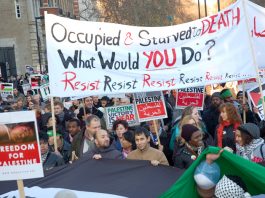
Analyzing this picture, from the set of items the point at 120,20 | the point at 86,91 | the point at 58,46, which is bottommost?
the point at 86,91

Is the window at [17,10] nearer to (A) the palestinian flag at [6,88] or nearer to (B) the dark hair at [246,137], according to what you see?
(A) the palestinian flag at [6,88]

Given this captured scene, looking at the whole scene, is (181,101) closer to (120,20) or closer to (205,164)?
(205,164)

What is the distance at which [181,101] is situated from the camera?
9.76m

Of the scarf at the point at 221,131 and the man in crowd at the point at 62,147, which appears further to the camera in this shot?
the man in crowd at the point at 62,147

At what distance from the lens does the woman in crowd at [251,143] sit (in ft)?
16.2

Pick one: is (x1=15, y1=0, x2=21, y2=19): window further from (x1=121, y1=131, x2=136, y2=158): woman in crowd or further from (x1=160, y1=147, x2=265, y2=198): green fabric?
(x1=160, y1=147, x2=265, y2=198): green fabric

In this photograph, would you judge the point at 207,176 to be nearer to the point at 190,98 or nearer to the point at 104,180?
the point at 104,180

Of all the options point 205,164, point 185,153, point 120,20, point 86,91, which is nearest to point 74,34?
point 86,91

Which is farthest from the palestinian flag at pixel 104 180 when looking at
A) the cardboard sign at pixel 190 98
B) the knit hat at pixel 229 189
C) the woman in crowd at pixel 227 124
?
the cardboard sign at pixel 190 98

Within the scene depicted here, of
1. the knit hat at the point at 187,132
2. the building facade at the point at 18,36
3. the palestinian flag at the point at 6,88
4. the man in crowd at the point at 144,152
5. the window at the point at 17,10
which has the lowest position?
the man in crowd at the point at 144,152

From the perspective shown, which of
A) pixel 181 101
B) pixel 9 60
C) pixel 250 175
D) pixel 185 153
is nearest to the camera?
pixel 250 175

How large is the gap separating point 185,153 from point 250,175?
1.47m

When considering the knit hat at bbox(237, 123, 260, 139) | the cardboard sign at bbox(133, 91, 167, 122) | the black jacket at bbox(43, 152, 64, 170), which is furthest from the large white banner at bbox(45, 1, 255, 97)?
the knit hat at bbox(237, 123, 260, 139)

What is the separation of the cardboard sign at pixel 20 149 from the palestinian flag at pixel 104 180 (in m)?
0.65
